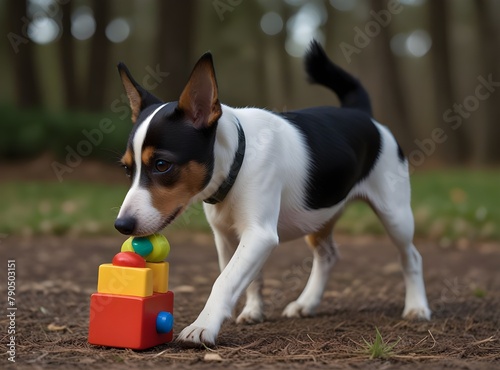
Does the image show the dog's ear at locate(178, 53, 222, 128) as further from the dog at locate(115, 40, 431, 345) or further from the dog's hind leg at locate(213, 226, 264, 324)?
the dog's hind leg at locate(213, 226, 264, 324)

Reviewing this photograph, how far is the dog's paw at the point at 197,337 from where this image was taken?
331 cm

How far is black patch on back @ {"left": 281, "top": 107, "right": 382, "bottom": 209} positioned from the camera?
4090mm

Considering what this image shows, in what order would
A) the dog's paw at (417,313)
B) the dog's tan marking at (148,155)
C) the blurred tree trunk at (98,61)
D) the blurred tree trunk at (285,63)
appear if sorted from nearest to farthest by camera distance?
the dog's tan marking at (148,155) → the dog's paw at (417,313) → the blurred tree trunk at (98,61) → the blurred tree trunk at (285,63)

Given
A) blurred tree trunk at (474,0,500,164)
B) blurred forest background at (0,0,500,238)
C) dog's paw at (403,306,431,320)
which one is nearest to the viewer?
dog's paw at (403,306,431,320)

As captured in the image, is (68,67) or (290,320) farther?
(68,67)

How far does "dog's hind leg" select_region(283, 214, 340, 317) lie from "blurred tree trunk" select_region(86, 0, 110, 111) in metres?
14.7

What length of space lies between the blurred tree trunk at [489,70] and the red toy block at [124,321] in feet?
54.2

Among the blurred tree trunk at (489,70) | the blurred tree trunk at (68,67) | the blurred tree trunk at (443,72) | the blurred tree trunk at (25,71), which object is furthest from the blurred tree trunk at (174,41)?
the blurred tree trunk at (489,70)

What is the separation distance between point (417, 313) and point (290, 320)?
0.83 m

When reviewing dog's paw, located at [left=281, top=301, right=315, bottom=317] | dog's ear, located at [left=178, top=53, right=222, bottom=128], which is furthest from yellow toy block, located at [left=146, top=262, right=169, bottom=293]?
dog's paw, located at [left=281, top=301, right=315, bottom=317]

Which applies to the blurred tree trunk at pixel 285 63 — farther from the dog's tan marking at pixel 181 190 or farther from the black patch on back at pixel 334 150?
the dog's tan marking at pixel 181 190

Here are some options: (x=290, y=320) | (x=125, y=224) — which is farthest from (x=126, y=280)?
(x=290, y=320)

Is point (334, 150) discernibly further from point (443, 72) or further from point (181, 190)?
point (443, 72)

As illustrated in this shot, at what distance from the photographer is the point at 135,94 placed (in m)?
3.69
